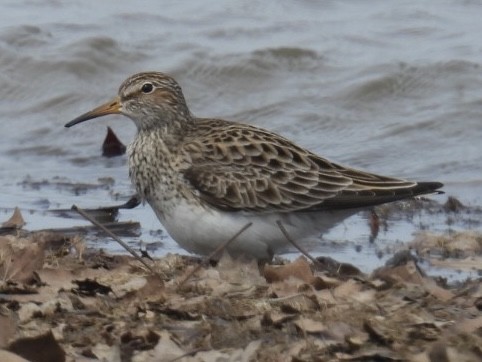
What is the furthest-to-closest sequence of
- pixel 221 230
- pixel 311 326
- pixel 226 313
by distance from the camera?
pixel 221 230
pixel 226 313
pixel 311 326

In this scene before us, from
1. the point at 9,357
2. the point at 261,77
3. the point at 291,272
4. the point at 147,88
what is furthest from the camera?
the point at 261,77

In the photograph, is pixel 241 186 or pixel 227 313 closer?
pixel 227 313

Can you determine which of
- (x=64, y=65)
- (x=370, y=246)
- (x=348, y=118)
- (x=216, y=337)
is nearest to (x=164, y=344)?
(x=216, y=337)

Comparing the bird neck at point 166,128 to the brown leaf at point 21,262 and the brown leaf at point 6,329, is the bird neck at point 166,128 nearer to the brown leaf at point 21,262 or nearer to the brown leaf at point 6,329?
the brown leaf at point 21,262

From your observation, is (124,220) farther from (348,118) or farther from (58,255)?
(348,118)

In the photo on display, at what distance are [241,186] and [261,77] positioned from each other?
293 inches

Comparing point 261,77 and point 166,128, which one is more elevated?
point 166,128

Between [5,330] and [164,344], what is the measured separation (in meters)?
0.62

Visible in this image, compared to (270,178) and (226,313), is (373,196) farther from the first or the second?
(226,313)

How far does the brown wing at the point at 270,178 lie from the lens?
7398 millimetres

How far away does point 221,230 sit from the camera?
7.21 metres

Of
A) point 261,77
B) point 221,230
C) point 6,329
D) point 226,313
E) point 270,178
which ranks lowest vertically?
point 261,77

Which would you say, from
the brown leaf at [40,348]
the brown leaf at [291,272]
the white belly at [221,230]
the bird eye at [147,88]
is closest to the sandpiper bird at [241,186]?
the white belly at [221,230]

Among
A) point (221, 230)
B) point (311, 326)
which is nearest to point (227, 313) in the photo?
point (311, 326)
